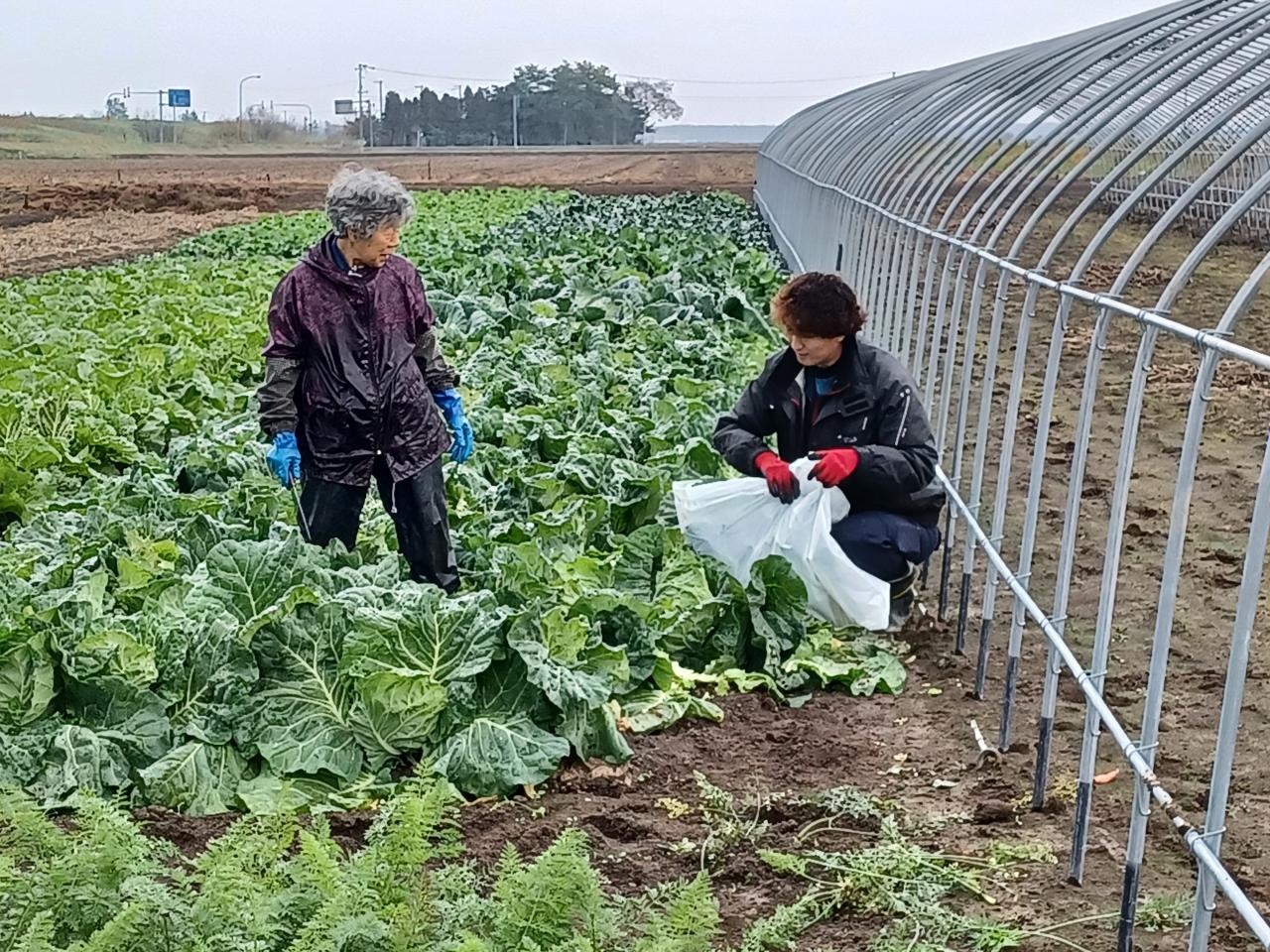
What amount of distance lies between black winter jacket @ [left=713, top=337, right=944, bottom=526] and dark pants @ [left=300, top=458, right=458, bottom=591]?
1.26 meters

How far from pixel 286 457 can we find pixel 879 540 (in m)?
2.40

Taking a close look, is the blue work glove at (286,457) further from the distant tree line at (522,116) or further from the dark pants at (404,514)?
the distant tree line at (522,116)

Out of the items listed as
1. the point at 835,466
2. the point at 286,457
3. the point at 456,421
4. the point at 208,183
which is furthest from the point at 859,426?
the point at 208,183

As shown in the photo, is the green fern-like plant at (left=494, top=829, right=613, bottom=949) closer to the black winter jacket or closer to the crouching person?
the crouching person

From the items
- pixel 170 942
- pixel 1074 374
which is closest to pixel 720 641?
pixel 170 942

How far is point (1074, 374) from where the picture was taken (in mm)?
12852

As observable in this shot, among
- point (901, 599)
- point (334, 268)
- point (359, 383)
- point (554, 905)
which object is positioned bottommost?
point (901, 599)

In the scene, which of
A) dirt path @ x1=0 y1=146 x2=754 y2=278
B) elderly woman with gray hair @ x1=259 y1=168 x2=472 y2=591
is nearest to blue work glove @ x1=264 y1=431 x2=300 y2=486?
elderly woman with gray hair @ x1=259 y1=168 x2=472 y2=591

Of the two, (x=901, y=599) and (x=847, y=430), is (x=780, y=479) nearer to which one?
(x=847, y=430)

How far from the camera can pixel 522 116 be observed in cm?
9425

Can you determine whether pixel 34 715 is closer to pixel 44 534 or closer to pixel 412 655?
pixel 412 655

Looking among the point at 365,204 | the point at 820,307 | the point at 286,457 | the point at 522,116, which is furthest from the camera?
the point at 522,116

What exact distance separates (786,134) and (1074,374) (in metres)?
13.0

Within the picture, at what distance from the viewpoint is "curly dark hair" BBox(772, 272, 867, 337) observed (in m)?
5.97
